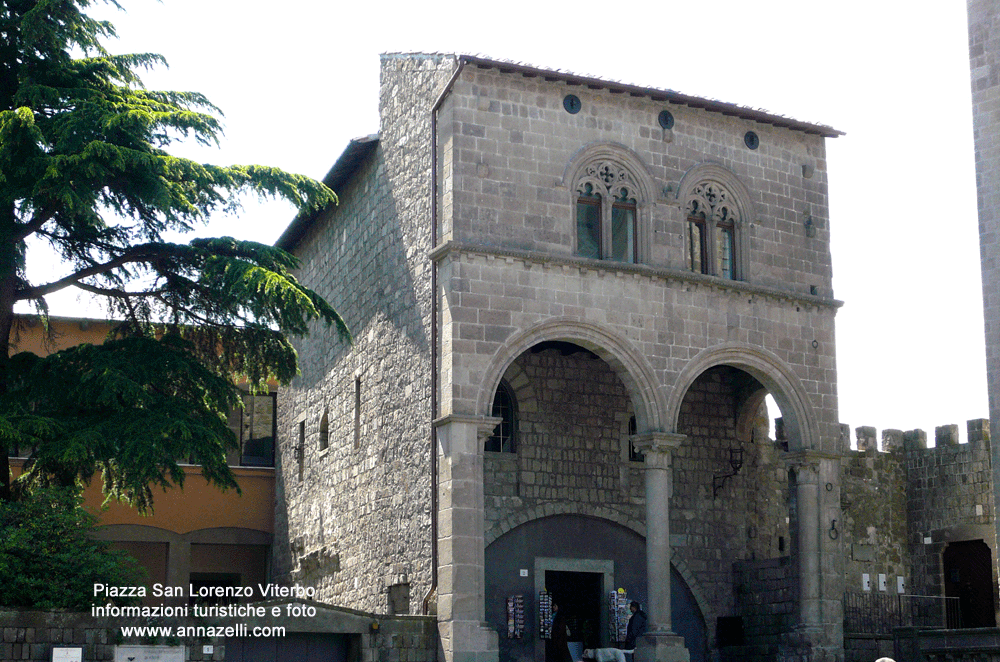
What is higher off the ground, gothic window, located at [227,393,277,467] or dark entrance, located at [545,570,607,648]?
gothic window, located at [227,393,277,467]

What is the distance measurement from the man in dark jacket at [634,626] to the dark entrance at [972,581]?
8.95 metres

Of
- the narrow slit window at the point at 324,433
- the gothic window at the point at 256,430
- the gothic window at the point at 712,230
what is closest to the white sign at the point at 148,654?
the narrow slit window at the point at 324,433

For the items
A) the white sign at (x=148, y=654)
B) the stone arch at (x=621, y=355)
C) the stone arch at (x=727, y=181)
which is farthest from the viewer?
the stone arch at (x=727, y=181)

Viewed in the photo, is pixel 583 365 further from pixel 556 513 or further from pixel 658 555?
pixel 658 555

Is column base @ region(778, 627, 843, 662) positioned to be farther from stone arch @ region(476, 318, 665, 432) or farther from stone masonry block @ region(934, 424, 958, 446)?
stone masonry block @ region(934, 424, 958, 446)

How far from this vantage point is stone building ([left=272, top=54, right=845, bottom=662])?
19.7 metres

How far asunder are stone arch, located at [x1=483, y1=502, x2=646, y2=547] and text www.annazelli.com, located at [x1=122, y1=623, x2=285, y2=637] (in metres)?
4.52

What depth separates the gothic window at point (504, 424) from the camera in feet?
72.4

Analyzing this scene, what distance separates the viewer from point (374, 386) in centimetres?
2308

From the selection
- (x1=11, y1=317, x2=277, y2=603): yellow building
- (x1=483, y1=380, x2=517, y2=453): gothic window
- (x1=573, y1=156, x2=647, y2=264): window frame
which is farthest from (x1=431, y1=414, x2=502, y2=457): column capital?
(x1=11, y1=317, x2=277, y2=603): yellow building

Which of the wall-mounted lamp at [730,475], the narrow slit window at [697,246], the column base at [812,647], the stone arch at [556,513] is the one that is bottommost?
the column base at [812,647]

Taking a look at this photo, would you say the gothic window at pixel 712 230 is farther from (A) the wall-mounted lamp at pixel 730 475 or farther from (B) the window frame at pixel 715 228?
(A) the wall-mounted lamp at pixel 730 475

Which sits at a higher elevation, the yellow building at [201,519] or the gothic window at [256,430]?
the gothic window at [256,430]

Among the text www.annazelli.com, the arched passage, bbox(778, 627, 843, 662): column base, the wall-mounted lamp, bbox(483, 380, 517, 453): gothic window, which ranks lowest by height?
bbox(778, 627, 843, 662): column base
